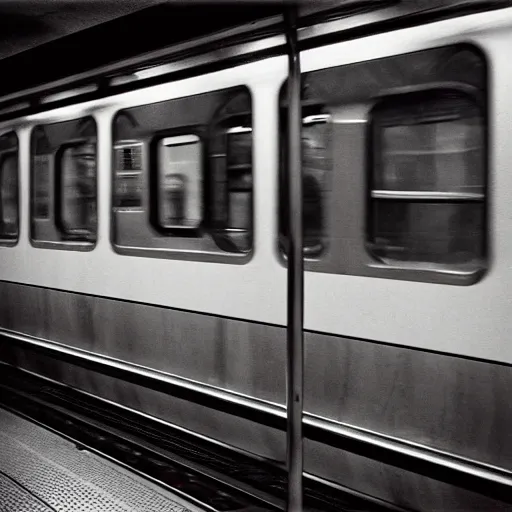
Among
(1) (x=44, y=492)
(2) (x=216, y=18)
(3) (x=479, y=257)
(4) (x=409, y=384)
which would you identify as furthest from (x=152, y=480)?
(2) (x=216, y=18)

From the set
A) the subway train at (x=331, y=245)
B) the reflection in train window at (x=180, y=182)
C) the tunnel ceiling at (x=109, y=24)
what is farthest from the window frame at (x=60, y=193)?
the reflection in train window at (x=180, y=182)

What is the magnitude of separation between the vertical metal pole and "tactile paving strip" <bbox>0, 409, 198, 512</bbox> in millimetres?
444

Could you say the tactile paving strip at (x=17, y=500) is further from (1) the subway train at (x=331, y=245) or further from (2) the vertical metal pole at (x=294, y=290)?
(1) the subway train at (x=331, y=245)

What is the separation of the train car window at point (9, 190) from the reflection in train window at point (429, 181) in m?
3.62

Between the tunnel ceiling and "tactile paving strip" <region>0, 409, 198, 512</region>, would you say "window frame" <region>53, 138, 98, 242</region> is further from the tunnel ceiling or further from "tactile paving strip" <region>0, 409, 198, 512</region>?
"tactile paving strip" <region>0, 409, 198, 512</region>

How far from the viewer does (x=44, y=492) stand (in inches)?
117

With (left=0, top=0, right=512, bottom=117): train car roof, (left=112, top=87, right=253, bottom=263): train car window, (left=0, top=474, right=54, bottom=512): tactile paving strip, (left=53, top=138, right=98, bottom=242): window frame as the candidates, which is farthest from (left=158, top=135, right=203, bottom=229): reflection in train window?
(left=0, top=474, right=54, bottom=512): tactile paving strip

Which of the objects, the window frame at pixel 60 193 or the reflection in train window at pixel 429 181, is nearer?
the reflection in train window at pixel 429 181

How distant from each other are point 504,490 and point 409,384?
505 millimetres

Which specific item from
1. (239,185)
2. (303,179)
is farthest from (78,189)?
(303,179)

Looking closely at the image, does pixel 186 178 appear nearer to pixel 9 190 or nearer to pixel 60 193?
pixel 60 193

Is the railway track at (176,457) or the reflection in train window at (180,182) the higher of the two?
the reflection in train window at (180,182)

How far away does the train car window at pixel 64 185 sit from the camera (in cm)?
471

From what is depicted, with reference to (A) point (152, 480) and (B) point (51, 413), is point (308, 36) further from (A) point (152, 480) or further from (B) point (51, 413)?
(B) point (51, 413)
